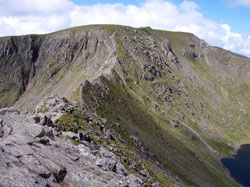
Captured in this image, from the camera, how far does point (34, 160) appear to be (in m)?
23.7

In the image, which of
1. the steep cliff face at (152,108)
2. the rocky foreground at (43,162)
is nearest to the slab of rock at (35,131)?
the rocky foreground at (43,162)

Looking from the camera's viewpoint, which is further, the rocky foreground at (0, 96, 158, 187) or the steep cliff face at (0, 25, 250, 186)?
the steep cliff face at (0, 25, 250, 186)

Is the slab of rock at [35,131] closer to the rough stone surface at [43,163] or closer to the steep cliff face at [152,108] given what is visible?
the rough stone surface at [43,163]

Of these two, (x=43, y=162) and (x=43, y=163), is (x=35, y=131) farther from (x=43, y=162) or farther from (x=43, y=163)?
(x=43, y=163)

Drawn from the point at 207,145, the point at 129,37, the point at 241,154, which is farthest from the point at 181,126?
the point at 129,37

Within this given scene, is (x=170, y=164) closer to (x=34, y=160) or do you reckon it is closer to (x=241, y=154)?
(x=34, y=160)

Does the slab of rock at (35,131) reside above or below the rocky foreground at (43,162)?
above

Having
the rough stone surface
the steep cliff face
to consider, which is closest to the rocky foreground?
the rough stone surface

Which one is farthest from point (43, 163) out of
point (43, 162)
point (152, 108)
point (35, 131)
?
point (152, 108)

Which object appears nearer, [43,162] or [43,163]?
[43,163]

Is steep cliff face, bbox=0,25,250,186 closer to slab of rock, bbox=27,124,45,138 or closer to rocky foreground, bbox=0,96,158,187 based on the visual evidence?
rocky foreground, bbox=0,96,158,187

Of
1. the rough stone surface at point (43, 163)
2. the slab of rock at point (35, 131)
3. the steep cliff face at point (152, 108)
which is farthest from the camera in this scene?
the steep cliff face at point (152, 108)

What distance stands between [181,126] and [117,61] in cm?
6066

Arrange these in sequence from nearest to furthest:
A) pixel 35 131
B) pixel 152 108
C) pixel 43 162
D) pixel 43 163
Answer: pixel 43 163
pixel 43 162
pixel 35 131
pixel 152 108
